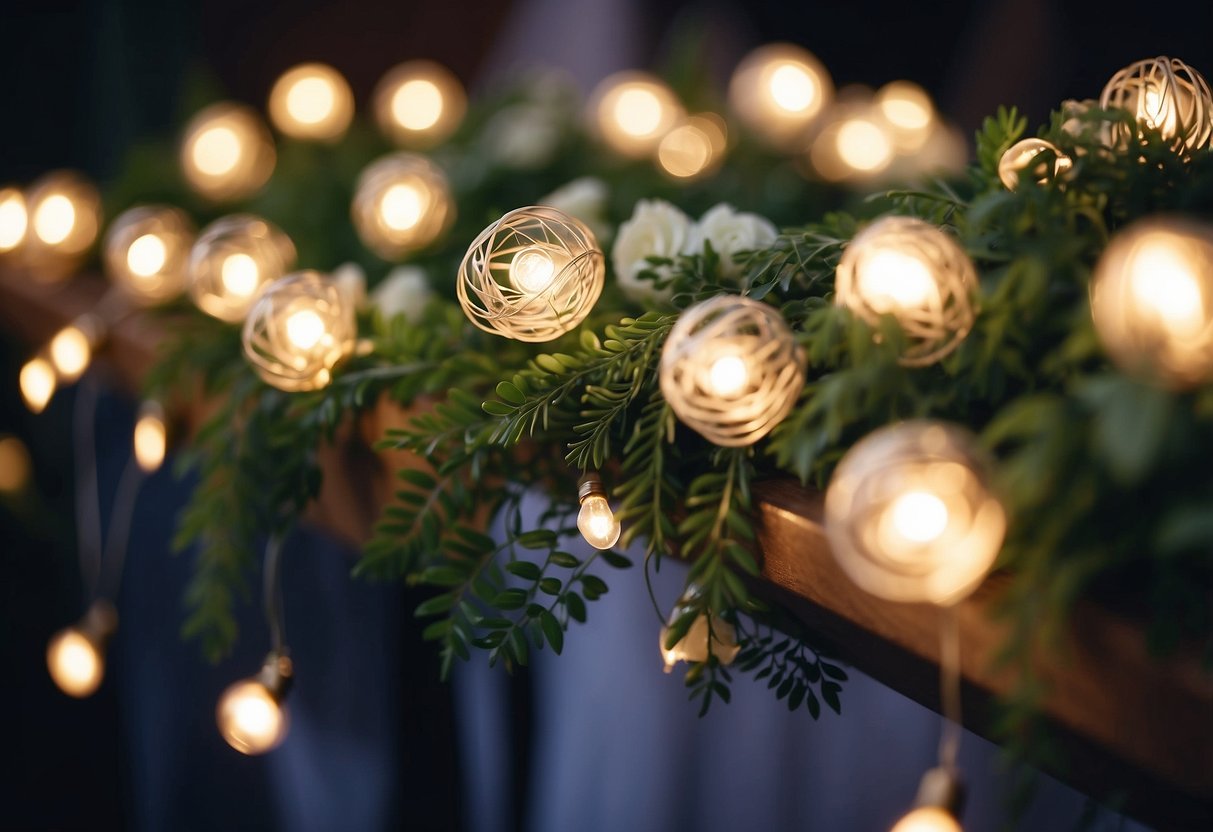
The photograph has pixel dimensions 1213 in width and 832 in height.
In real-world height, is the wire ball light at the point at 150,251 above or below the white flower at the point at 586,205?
below

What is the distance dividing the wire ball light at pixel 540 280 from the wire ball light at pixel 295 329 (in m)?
0.14

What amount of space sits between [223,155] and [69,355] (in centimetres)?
38

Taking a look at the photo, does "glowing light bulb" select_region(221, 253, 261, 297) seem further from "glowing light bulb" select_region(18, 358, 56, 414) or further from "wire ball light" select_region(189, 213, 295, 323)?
"glowing light bulb" select_region(18, 358, 56, 414)

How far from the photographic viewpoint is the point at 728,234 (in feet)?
1.91

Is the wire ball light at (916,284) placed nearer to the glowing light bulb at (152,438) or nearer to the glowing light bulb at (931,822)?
the glowing light bulb at (931,822)

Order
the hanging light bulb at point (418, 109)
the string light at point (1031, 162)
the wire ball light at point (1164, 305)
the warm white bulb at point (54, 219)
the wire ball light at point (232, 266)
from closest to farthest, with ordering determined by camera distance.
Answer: the wire ball light at point (1164, 305)
the string light at point (1031, 162)
the wire ball light at point (232, 266)
the warm white bulb at point (54, 219)
the hanging light bulb at point (418, 109)

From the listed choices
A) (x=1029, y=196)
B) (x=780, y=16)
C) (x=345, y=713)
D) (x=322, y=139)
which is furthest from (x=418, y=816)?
(x=780, y=16)

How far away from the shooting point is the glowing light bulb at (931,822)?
0.37 metres

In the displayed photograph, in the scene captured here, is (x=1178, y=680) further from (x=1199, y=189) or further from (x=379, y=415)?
(x=379, y=415)

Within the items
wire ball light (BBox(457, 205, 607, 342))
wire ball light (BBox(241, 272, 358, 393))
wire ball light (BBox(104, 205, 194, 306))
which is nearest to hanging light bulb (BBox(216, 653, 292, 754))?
wire ball light (BBox(241, 272, 358, 393))

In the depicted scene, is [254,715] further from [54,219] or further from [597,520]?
[54,219]

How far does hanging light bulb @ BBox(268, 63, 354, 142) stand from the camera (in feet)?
4.02

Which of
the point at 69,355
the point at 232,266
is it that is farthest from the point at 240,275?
the point at 69,355

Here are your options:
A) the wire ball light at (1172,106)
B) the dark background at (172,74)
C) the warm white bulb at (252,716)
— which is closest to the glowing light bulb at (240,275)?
Result: the warm white bulb at (252,716)
